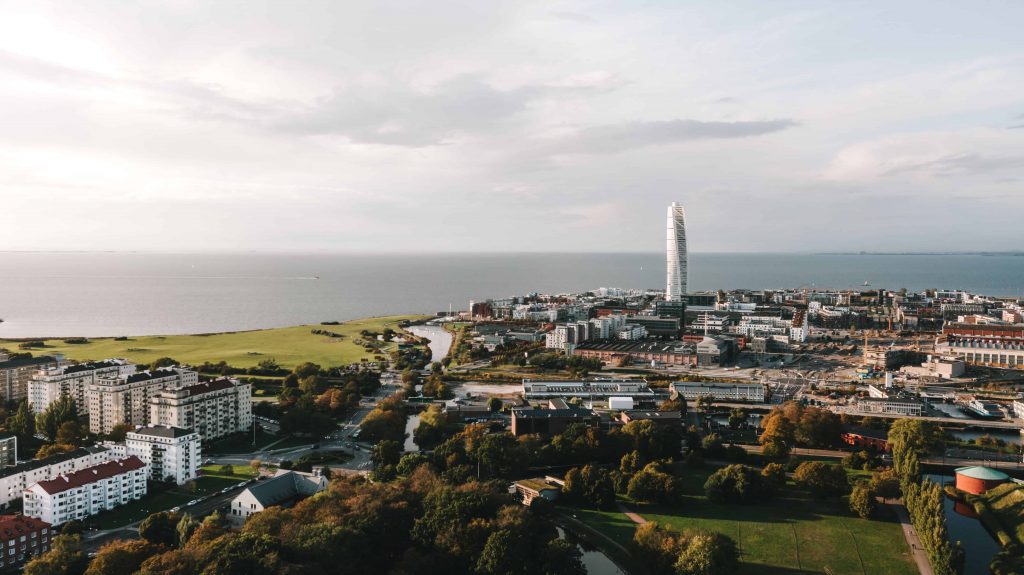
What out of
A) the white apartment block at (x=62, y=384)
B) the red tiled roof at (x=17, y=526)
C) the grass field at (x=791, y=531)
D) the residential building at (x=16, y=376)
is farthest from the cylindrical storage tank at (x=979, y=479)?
the residential building at (x=16, y=376)

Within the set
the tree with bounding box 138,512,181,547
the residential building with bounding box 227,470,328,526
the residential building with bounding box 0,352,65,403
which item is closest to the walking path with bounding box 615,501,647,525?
the residential building with bounding box 227,470,328,526

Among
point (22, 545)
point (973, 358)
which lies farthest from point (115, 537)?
A: point (973, 358)

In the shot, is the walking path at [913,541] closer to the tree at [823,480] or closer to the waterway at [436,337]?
the tree at [823,480]

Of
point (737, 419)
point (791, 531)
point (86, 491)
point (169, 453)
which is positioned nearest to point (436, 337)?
point (737, 419)

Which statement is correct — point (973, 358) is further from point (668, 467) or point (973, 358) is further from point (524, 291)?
point (524, 291)

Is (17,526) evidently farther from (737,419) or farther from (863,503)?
(737,419)

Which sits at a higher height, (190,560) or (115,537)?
(190,560)
